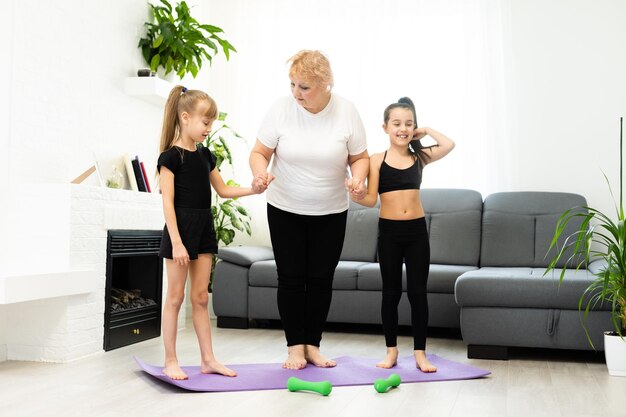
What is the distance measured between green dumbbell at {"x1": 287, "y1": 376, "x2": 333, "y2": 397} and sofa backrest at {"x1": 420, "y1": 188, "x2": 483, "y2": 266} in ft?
6.95

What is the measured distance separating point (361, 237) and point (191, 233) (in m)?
2.14

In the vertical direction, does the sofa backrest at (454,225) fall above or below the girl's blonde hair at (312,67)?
below

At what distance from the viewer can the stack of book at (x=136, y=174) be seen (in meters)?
3.97

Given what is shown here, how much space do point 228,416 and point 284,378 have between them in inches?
22.3

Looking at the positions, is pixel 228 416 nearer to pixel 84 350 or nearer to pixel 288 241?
pixel 288 241

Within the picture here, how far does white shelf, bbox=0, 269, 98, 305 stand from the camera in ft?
9.23

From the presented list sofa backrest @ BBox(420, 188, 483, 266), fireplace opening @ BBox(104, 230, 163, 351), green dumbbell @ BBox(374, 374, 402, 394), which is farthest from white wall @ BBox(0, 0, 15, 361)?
sofa backrest @ BBox(420, 188, 483, 266)

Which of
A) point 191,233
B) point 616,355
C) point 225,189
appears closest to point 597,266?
point 616,355

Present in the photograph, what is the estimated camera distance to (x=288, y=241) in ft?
9.42

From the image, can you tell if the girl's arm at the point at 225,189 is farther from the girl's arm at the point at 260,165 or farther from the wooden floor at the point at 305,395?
the wooden floor at the point at 305,395

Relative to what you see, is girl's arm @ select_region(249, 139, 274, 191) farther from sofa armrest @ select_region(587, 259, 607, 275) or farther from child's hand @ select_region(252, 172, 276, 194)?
sofa armrest @ select_region(587, 259, 607, 275)

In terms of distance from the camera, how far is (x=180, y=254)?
8.46 ft

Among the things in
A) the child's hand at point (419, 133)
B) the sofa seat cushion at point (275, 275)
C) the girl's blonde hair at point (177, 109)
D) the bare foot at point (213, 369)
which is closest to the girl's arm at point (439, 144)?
the child's hand at point (419, 133)

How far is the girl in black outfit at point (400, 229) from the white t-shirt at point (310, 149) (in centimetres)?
21
